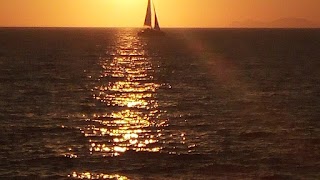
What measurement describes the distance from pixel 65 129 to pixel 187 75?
57300 millimetres

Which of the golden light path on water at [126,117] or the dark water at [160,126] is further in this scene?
the golden light path on water at [126,117]

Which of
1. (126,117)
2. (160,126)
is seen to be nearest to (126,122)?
(126,117)

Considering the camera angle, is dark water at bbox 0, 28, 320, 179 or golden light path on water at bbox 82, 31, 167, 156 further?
golden light path on water at bbox 82, 31, 167, 156

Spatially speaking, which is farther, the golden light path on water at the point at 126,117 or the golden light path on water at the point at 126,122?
the golden light path on water at the point at 126,117

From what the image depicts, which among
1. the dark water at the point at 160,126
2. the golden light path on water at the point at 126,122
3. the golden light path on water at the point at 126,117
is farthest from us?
the golden light path on water at the point at 126,117

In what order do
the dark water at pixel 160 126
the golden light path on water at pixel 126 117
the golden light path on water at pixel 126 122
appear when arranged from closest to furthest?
1. the dark water at pixel 160 126
2. the golden light path on water at pixel 126 122
3. the golden light path on water at pixel 126 117

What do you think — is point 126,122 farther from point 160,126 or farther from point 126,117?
point 160,126

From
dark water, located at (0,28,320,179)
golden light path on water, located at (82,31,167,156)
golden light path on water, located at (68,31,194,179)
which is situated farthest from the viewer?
golden light path on water, located at (82,31,167,156)

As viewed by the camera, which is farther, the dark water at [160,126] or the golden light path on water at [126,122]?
the golden light path on water at [126,122]

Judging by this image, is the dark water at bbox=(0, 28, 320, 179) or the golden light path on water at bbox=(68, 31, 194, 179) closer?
the dark water at bbox=(0, 28, 320, 179)

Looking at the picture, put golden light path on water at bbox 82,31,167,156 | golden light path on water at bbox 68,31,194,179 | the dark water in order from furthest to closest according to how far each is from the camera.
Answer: golden light path on water at bbox 82,31,167,156 < golden light path on water at bbox 68,31,194,179 < the dark water

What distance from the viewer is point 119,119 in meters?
65.4

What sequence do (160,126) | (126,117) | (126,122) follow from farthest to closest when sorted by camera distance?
(126,117)
(126,122)
(160,126)

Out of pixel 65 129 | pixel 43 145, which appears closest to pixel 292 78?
pixel 65 129
